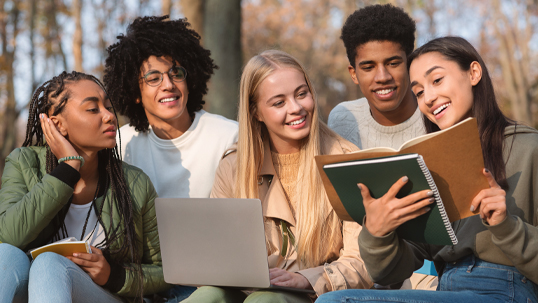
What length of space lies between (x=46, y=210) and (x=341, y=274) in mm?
1475

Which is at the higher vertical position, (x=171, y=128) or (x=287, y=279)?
(x=171, y=128)

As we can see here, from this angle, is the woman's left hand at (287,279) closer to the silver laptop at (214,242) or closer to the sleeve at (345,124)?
the silver laptop at (214,242)

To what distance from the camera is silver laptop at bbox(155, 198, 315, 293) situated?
7.29 ft

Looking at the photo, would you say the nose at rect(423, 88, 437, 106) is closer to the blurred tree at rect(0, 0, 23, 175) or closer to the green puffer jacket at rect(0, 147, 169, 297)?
the green puffer jacket at rect(0, 147, 169, 297)

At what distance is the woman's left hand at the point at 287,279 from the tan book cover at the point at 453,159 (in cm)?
71

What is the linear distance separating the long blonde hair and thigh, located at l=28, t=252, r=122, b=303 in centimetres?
89

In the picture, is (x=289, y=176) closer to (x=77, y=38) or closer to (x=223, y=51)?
(x=223, y=51)

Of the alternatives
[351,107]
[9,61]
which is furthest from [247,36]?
[351,107]

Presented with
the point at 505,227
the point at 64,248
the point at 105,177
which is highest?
the point at 105,177

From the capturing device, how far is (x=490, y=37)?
21906 millimetres

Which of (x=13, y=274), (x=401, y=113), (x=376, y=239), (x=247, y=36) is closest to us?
(x=376, y=239)

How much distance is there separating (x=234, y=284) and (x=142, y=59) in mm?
1943

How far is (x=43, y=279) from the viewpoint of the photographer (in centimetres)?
230

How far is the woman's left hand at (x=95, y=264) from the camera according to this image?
8.43ft
